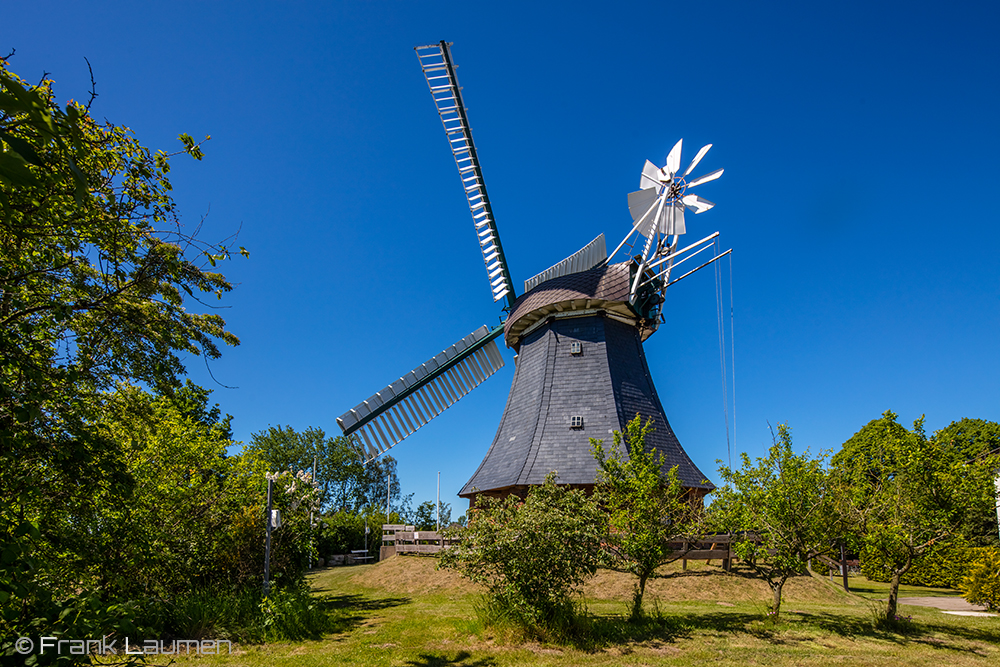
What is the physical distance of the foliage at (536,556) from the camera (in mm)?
9242

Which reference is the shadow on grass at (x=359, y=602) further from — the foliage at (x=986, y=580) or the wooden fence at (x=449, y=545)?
the foliage at (x=986, y=580)

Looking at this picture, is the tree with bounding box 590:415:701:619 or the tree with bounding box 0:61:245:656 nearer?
the tree with bounding box 0:61:245:656

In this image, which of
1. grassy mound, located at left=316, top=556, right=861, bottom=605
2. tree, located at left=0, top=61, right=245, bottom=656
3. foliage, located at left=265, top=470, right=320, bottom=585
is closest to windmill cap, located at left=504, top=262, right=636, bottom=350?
grassy mound, located at left=316, top=556, right=861, bottom=605

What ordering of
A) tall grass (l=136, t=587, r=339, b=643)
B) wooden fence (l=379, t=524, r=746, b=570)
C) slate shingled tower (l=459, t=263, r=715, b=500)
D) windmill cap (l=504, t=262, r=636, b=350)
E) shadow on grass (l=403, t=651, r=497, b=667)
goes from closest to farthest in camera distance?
shadow on grass (l=403, t=651, r=497, b=667) → tall grass (l=136, t=587, r=339, b=643) → wooden fence (l=379, t=524, r=746, b=570) → slate shingled tower (l=459, t=263, r=715, b=500) → windmill cap (l=504, t=262, r=636, b=350)

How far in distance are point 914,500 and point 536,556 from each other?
717 centimetres

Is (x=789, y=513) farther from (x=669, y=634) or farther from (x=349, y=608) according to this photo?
(x=349, y=608)

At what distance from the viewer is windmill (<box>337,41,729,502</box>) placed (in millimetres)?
17422

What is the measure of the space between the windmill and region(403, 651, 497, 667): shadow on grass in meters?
7.90

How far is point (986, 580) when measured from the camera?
1229 centimetres

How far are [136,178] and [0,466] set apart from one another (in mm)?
2462

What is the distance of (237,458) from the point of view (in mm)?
12312

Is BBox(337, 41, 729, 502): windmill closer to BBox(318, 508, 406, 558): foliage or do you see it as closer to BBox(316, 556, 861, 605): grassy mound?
BBox(316, 556, 861, 605): grassy mound

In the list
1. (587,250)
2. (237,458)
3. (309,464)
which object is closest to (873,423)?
(587,250)

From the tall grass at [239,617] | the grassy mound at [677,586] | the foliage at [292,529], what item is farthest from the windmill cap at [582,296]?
the tall grass at [239,617]
